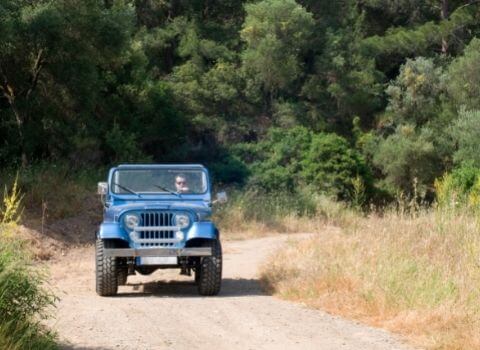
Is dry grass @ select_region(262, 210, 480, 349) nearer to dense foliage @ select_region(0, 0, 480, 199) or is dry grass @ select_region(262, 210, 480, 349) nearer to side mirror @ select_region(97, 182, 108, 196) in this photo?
side mirror @ select_region(97, 182, 108, 196)

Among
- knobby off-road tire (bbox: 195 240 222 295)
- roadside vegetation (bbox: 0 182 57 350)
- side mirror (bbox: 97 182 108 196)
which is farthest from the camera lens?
side mirror (bbox: 97 182 108 196)

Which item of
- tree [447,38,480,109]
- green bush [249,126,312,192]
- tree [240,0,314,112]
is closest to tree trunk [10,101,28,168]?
green bush [249,126,312,192]

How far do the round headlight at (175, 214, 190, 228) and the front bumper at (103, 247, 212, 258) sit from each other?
0.43 meters

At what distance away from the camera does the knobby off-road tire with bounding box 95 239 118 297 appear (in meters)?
13.7

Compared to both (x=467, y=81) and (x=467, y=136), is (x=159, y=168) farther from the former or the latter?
(x=467, y=81)

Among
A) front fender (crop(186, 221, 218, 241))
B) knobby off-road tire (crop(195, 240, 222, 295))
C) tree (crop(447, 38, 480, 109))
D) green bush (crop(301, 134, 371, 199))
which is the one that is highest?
tree (crop(447, 38, 480, 109))

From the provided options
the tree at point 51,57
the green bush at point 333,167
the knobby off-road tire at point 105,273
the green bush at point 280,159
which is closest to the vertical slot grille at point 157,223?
the knobby off-road tire at point 105,273

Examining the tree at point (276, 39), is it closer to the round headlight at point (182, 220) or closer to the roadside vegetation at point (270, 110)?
the roadside vegetation at point (270, 110)

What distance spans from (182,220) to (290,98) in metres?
25.7

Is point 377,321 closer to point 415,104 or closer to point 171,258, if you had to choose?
point 171,258

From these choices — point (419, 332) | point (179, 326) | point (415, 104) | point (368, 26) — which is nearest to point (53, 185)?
point (179, 326)

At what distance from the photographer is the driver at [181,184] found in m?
15.1

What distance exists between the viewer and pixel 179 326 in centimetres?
1076

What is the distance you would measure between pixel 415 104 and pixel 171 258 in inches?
1030
